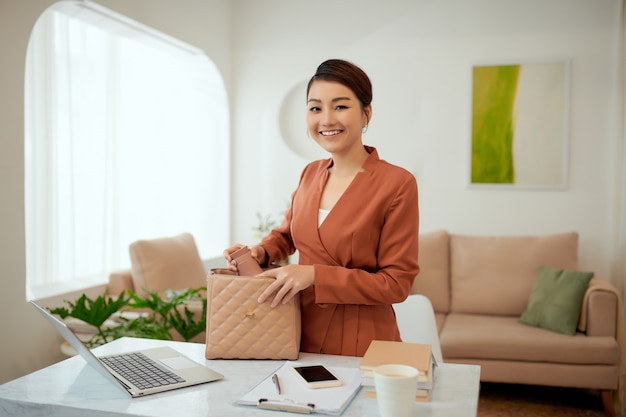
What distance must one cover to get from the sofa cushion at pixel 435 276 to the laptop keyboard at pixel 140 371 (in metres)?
3.12

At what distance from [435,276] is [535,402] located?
1017mm

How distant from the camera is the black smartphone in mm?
1289

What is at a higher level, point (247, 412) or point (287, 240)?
point (287, 240)

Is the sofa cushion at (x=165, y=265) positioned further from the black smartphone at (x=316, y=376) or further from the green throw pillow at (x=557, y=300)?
the black smartphone at (x=316, y=376)

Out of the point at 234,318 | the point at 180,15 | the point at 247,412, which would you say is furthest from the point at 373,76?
the point at 247,412

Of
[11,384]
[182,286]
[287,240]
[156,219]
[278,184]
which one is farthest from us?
[278,184]

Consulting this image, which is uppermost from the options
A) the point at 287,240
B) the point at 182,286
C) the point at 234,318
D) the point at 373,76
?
the point at 373,76

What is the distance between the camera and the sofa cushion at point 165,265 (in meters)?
3.69

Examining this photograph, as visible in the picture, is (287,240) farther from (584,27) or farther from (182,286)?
(584,27)

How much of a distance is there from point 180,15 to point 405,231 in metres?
3.28

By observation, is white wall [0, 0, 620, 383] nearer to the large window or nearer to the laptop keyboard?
the large window

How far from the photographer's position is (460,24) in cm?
469

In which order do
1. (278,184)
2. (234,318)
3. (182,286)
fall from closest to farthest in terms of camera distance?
(234,318) → (182,286) → (278,184)

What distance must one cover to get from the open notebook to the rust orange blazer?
8.4 inches
